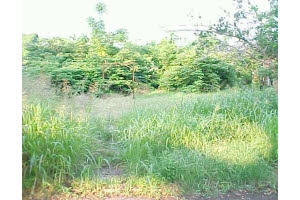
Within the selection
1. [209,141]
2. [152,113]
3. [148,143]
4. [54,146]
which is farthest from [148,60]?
[54,146]

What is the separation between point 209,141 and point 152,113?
47cm

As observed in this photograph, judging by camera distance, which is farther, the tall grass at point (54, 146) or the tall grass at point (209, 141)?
the tall grass at point (209, 141)

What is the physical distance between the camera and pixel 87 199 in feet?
7.00

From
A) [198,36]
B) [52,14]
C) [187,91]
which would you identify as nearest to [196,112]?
[187,91]

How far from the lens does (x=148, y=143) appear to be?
7.73 ft

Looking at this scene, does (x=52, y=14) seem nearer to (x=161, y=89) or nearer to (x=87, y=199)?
(x=161, y=89)

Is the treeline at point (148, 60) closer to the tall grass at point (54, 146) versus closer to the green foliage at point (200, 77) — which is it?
the green foliage at point (200, 77)

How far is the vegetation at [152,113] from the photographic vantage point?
83.8 inches

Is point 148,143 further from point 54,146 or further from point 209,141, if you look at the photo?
point 54,146

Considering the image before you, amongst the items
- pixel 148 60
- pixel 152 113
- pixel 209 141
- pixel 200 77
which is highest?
pixel 148 60

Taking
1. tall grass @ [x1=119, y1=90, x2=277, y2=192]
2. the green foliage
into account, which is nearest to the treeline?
the green foliage

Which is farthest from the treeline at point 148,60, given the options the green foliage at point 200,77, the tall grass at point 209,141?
the tall grass at point 209,141
